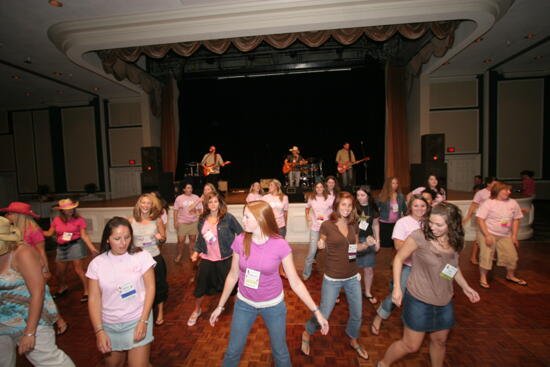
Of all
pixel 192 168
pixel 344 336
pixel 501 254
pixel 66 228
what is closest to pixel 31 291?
pixel 66 228

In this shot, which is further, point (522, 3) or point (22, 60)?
point (22, 60)

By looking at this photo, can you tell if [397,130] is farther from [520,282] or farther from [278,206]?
[278,206]

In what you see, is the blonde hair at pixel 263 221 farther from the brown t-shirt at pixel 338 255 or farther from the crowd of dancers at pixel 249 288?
the brown t-shirt at pixel 338 255

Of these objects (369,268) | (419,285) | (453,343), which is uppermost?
(419,285)

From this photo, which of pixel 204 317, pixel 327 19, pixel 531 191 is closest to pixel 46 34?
pixel 327 19

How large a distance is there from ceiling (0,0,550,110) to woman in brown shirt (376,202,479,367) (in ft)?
16.1

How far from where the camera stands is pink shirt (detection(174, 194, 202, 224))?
4.90m

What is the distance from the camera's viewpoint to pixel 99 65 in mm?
7254

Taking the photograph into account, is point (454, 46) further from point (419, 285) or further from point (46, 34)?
point (46, 34)

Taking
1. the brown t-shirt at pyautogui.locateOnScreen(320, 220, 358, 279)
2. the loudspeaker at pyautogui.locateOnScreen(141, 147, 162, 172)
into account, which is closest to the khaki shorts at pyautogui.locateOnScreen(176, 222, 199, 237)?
the brown t-shirt at pyautogui.locateOnScreen(320, 220, 358, 279)

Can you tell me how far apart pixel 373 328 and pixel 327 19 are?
5392 millimetres

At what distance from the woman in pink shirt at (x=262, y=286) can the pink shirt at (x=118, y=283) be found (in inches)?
20.2

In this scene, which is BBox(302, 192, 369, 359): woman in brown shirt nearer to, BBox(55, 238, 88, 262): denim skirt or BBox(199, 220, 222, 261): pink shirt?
BBox(199, 220, 222, 261): pink shirt

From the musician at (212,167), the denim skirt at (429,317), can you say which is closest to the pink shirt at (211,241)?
the denim skirt at (429,317)
